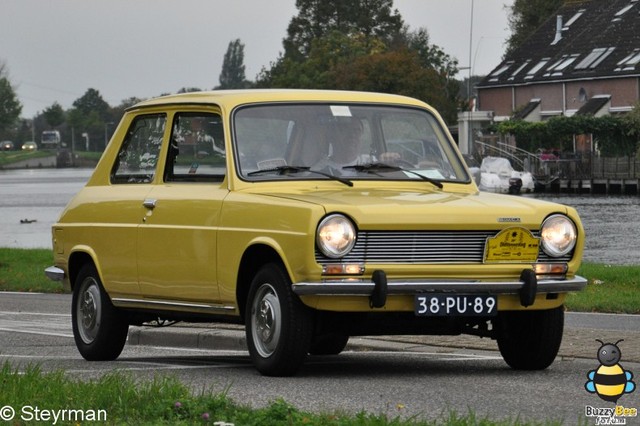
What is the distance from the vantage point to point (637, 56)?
316 feet

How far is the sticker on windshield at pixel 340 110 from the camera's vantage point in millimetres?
10836

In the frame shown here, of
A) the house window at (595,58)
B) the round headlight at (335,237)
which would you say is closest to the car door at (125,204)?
the round headlight at (335,237)

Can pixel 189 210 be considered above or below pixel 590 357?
above

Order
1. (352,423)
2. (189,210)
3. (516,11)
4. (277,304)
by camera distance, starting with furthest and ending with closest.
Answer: (516,11) < (189,210) < (277,304) < (352,423)

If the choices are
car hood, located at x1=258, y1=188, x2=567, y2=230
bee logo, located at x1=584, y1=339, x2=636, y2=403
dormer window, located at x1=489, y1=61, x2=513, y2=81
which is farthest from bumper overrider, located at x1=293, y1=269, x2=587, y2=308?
dormer window, located at x1=489, y1=61, x2=513, y2=81

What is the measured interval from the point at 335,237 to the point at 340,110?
1.84 metres

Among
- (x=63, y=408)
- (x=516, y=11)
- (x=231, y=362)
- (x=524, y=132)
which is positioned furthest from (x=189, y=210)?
(x=516, y=11)

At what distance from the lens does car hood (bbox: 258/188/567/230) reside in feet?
30.6

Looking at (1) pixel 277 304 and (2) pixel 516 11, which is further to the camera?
(2) pixel 516 11

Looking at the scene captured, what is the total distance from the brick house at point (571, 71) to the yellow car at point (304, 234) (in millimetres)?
81812

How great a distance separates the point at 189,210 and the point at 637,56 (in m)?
88.6

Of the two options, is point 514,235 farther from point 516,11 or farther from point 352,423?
point 516,11

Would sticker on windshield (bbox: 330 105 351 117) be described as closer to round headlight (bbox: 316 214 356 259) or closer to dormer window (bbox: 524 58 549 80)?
round headlight (bbox: 316 214 356 259)

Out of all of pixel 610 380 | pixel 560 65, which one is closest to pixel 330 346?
pixel 610 380
